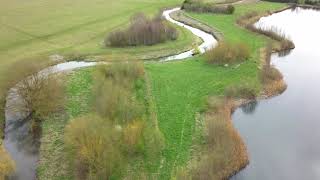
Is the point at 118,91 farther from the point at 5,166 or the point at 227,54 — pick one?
the point at 227,54

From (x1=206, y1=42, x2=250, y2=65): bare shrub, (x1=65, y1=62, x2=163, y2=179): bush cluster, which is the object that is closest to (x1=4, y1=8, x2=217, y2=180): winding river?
(x1=65, y1=62, x2=163, y2=179): bush cluster

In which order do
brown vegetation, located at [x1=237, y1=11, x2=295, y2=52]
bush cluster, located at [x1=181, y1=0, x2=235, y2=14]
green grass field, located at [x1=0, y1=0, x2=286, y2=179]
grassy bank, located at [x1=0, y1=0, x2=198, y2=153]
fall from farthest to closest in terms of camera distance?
bush cluster, located at [x1=181, y1=0, x2=235, y2=14], brown vegetation, located at [x1=237, y1=11, x2=295, y2=52], grassy bank, located at [x1=0, y1=0, x2=198, y2=153], green grass field, located at [x1=0, y1=0, x2=286, y2=179]

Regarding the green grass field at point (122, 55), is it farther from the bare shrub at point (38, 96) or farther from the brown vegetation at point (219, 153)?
the brown vegetation at point (219, 153)

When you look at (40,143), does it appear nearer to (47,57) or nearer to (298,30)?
(47,57)

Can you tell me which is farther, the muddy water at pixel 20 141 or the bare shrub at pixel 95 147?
the muddy water at pixel 20 141

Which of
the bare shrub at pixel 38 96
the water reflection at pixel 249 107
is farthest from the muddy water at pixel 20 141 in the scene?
the water reflection at pixel 249 107

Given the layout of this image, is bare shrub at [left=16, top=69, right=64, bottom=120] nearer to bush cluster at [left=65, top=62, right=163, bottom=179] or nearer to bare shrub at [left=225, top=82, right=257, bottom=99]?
bush cluster at [left=65, top=62, right=163, bottom=179]
